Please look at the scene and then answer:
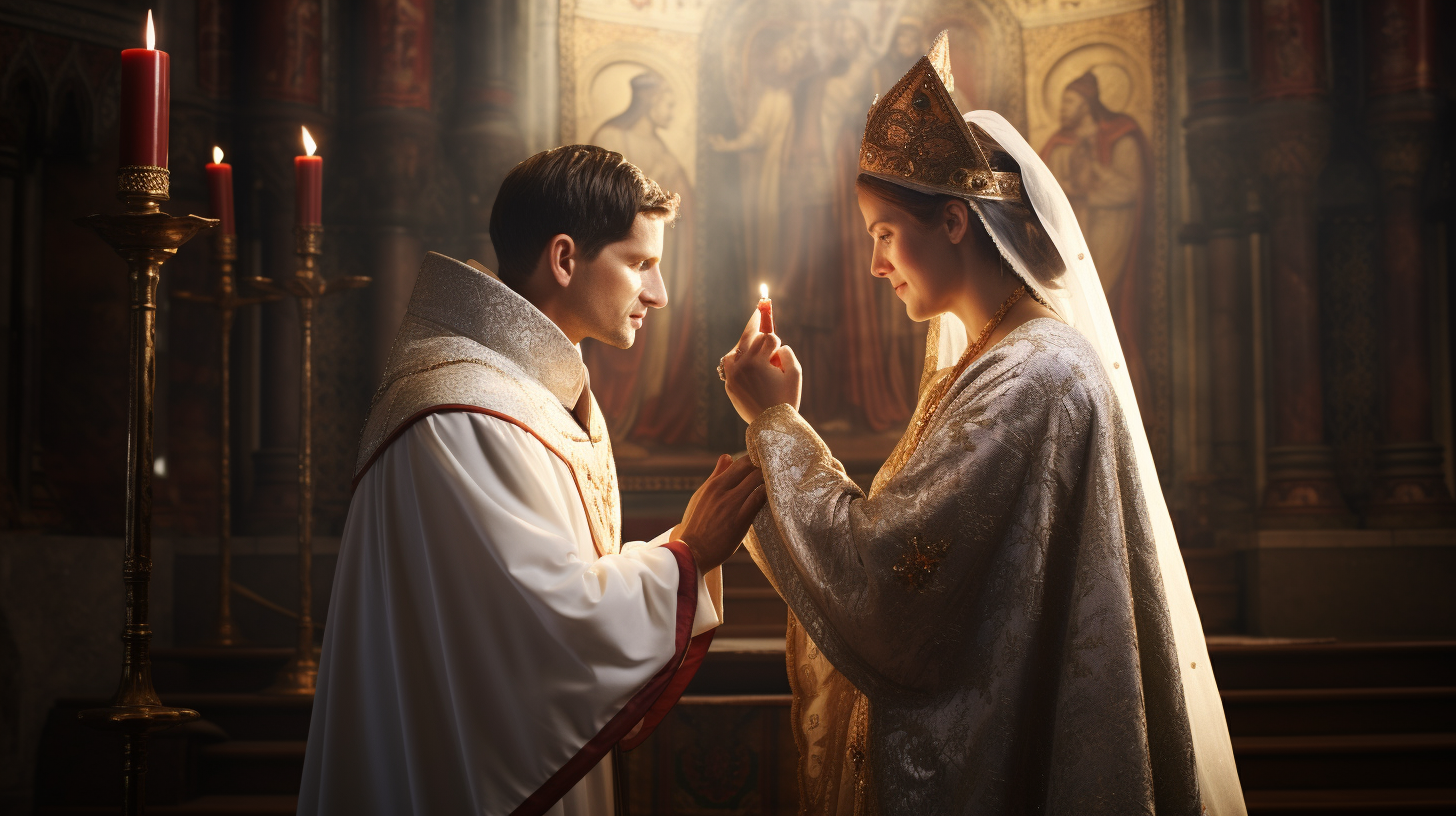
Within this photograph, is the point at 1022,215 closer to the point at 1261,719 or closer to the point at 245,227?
the point at 1261,719

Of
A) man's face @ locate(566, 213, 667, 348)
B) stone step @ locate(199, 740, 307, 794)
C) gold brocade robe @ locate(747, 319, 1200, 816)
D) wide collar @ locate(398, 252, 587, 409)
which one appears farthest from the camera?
stone step @ locate(199, 740, 307, 794)

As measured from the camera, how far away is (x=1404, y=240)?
5.91 meters

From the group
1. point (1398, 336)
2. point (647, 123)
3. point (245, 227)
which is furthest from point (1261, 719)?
point (245, 227)

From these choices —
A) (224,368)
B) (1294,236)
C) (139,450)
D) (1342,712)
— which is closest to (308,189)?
(224,368)

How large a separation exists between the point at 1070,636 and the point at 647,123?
5.47 meters

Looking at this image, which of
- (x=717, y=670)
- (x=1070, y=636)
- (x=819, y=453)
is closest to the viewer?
(x=1070, y=636)

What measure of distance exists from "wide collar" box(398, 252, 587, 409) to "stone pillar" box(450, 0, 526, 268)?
454 centimetres

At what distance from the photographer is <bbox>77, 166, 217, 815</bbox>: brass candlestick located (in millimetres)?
1866

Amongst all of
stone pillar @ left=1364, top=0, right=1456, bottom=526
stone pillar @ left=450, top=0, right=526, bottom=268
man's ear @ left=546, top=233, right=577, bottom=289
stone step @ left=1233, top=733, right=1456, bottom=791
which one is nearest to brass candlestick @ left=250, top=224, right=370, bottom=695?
man's ear @ left=546, top=233, right=577, bottom=289

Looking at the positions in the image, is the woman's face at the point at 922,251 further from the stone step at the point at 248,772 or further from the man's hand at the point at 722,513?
the stone step at the point at 248,772

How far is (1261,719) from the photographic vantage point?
4.41 meters

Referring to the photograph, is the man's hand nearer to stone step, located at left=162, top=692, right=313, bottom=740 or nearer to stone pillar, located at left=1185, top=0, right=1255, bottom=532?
stone step, located at left=162, top=692, right=313, bottom=740

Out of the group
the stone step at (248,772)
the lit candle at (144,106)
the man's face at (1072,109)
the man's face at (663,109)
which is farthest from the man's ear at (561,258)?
the man's face at (1072,109)

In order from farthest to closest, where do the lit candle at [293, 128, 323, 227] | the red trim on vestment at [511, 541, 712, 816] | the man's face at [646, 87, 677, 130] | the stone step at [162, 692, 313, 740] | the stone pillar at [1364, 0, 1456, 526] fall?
the man's face at [646, 87, 677, 130] → the stone pillar at [1364, 0, 1456, 526] → the stone step at [162, 692, 313, 740] → the lit candle at [293, 128, 323, 227] → the red trim on vestment at [511, 541, 712, 816]
